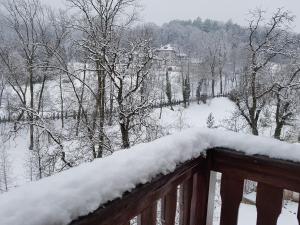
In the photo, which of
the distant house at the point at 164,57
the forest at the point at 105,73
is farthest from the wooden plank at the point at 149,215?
the distant house at the point at 164,57

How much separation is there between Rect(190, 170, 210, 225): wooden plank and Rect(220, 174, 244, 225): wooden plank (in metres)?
0.09

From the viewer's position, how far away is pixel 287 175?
1.34 m

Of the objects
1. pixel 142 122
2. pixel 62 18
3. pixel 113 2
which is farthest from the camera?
pixel 62 18

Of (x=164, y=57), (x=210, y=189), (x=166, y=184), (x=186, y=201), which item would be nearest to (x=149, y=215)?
(x=166, y=184)

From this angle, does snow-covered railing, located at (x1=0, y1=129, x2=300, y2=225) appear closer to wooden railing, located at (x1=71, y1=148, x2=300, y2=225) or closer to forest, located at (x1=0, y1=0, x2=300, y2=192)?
wooden railing, located at (x1=71, y1=148, x2=300, y2=225)

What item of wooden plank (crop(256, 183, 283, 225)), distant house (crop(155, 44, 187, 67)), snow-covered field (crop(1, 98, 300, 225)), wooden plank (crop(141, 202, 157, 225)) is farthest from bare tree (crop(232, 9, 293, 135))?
wooden plank (crop(141, 202, 157, 225))

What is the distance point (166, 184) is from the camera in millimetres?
1209

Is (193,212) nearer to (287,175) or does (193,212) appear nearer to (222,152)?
(222,152)

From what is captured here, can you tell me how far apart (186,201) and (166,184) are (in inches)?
16.4

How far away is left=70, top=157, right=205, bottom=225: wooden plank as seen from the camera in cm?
82

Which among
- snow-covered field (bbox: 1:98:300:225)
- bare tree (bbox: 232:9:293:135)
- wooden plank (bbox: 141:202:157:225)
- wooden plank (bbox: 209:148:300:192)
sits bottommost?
snow-covered field (bbox: 1:98:300:225)

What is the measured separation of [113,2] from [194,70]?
33184 millimetres

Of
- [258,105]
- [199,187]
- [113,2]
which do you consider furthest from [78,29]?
[199,187]

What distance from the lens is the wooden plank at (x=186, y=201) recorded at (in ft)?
5.02
